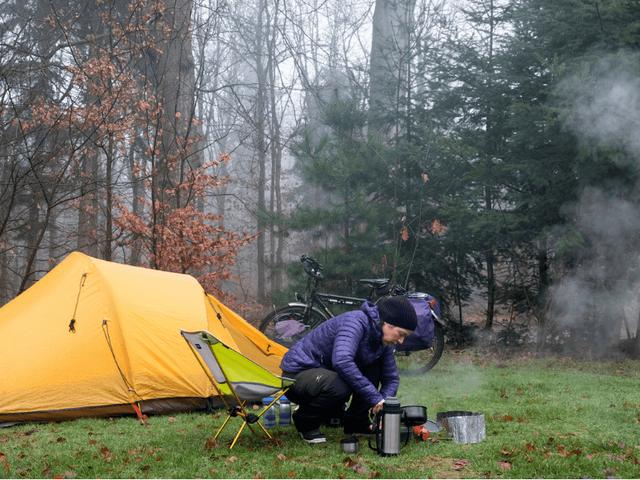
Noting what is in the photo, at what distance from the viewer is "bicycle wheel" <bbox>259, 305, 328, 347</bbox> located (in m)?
7.45

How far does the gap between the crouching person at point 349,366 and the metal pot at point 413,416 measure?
0.61 ft

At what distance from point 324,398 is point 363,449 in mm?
386

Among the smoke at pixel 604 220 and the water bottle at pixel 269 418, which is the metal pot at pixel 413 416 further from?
the smoke at pixel 604 220

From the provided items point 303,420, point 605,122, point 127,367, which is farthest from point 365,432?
point 605,122

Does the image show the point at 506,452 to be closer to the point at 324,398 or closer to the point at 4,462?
the point at 324,398

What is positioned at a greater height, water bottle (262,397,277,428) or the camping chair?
the camping chair

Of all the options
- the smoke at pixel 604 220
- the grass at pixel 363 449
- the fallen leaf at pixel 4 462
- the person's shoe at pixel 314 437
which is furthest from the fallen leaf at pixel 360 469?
the smoke at pixel 604 220

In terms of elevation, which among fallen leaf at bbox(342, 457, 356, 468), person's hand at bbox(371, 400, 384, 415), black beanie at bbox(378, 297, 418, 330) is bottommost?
fallen leaf at bbox(342, 457, 356, 468)

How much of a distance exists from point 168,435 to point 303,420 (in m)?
1.01

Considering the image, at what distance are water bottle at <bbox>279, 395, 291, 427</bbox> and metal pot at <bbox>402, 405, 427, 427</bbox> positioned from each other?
3.34 feet

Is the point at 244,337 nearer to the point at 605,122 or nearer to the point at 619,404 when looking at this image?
→ the point at 619,404

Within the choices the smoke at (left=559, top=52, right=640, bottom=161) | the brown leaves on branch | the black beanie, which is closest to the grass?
the black beanie

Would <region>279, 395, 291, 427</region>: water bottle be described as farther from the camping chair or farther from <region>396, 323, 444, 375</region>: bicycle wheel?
<region>396, 323, 444, 375</region>: bicycle wheel

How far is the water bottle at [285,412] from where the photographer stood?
4.90 metres
